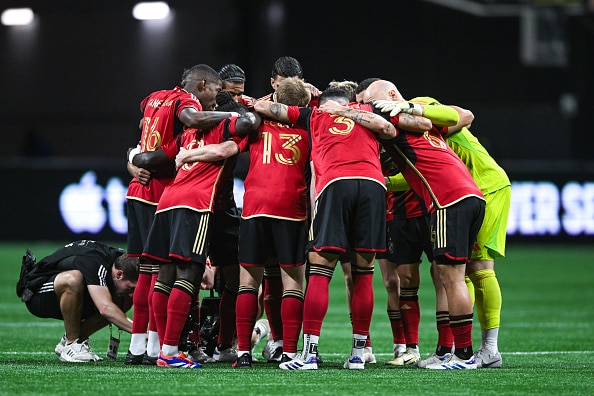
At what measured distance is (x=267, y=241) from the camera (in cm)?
779

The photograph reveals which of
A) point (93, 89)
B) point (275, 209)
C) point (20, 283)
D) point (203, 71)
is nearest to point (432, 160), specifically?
point (275, 209)

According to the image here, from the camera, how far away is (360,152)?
7590mm

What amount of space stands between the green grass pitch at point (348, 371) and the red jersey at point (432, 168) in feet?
4.08

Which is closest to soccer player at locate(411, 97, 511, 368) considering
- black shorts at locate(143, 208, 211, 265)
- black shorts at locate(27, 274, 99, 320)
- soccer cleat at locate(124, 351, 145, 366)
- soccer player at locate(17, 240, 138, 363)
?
black shorts at locate(143, 208, 211, 265)

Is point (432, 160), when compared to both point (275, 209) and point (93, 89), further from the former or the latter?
point (93, 89)

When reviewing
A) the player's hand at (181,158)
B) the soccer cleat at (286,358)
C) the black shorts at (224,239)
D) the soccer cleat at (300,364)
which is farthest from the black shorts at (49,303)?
the soccer cleat at (300,364)

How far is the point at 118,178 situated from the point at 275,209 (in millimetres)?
13317

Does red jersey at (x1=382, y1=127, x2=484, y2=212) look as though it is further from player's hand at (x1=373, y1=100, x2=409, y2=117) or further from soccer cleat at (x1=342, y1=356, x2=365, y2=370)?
soccer cleat at (x1=342, y1=356, x2=365, y2=370)

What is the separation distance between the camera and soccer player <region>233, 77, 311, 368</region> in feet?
25.1

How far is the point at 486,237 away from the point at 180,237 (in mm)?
2299

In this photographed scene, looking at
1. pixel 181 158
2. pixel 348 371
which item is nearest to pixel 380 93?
pixel 181 158

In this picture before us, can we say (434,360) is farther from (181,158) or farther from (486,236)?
(181,158)

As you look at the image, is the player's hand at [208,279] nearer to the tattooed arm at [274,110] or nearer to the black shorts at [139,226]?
the black shorts at [139,226]

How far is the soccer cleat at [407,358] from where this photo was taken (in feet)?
26.7
